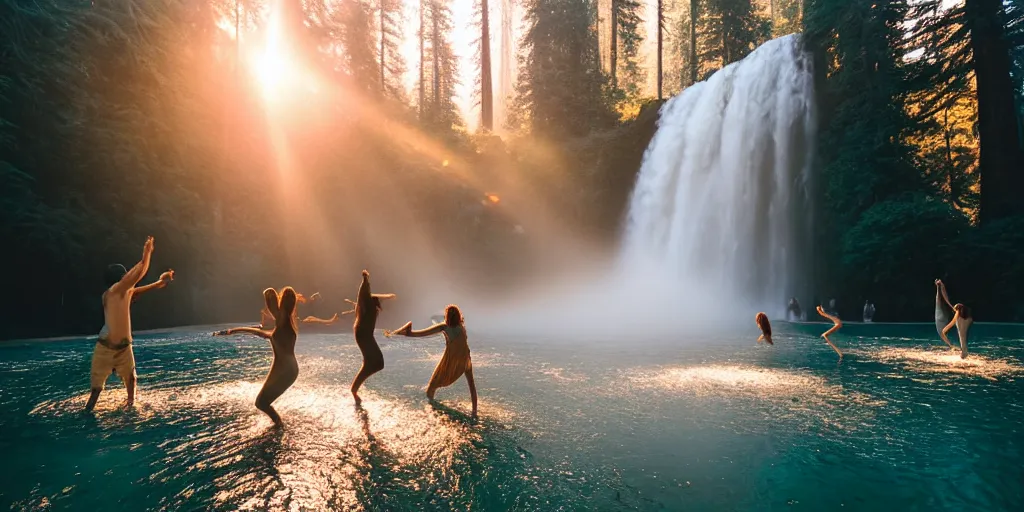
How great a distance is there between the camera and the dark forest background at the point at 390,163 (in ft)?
61.4

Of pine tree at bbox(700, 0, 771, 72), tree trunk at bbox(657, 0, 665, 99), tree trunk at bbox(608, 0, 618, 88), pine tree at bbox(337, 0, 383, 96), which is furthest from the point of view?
tree trunk at bbox(657, 0, 665, 99)

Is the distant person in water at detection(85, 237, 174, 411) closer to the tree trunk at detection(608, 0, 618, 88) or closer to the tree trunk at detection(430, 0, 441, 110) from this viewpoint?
the tree trunk at detection(608, 0, 618, 88)

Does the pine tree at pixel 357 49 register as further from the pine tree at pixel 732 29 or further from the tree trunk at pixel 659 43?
the pine tree at pixel 732 29

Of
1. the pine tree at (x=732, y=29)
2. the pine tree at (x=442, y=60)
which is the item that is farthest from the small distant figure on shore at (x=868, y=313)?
the pine tree at (x=442, y=60)

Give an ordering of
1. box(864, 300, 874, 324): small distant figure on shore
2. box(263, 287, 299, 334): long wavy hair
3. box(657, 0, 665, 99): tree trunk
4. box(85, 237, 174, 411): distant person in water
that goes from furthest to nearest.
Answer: box(657, 0, 665, 99): tree trunk, box(864, 300, 874, 324): small distant figure on shore, box(85, 237, 174, 411): distant person in water, box(263, 287, 299, 334): long wavy hair

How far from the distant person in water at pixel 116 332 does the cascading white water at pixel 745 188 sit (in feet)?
85.7

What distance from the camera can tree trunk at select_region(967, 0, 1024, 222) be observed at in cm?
2297

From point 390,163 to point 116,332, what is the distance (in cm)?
2596

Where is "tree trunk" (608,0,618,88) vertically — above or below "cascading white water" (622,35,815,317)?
above

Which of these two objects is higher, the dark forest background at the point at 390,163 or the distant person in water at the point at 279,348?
the dark forest background at the point at 390,163

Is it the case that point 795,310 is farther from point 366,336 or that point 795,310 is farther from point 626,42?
point 626,42

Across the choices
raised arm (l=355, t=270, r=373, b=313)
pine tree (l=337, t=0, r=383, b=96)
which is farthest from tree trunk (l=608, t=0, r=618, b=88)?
raised arm (l=355, t=270, r=373, b=313)

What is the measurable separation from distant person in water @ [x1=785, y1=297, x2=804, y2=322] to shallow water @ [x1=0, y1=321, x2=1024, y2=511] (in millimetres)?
13911

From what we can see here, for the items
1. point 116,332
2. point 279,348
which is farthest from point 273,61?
point 279,348
